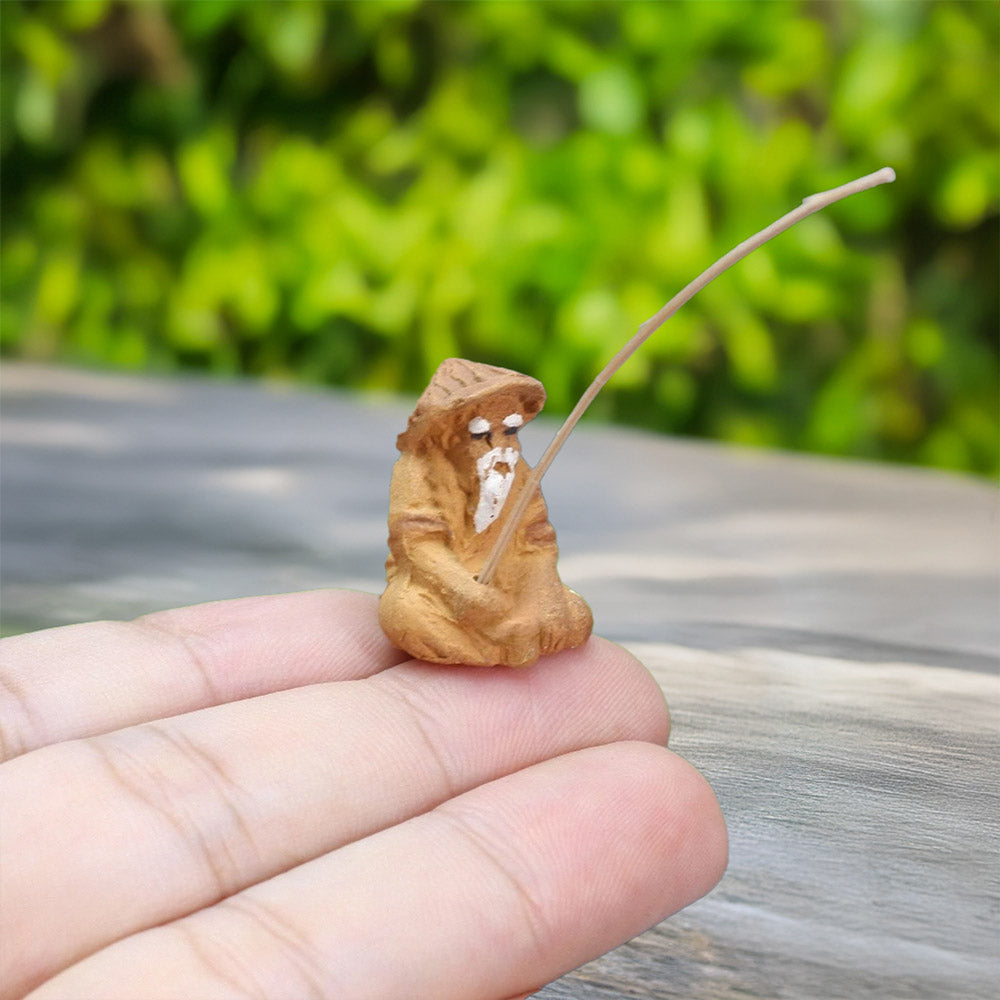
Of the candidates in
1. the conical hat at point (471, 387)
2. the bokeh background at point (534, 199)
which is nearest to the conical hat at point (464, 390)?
the conical hat at point (471, 387)

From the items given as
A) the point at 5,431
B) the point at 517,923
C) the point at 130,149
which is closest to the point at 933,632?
the point at 517,923

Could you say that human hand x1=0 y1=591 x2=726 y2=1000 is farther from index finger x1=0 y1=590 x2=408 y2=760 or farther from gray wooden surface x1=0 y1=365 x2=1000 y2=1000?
gray wooden surface x1=0 y1=365 x2=1000 y2=1000

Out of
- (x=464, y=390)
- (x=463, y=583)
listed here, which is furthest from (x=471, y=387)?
(x=463, y=583)

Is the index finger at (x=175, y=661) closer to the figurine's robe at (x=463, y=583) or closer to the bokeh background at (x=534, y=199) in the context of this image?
the figurine's robe at (x=463, y=583)

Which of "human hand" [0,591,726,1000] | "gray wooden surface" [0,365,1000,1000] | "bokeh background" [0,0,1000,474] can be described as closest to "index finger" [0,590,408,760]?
"human hand" [0,591,726,1000]

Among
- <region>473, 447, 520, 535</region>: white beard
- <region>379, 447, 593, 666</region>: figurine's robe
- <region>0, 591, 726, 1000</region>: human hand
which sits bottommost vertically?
<region>0, 591, 726, 1000</region>: human hand

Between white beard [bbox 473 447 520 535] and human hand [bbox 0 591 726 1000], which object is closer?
human hand [bbox 0 591 726 1000]

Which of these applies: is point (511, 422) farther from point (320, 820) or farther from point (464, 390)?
point (320, 820)
